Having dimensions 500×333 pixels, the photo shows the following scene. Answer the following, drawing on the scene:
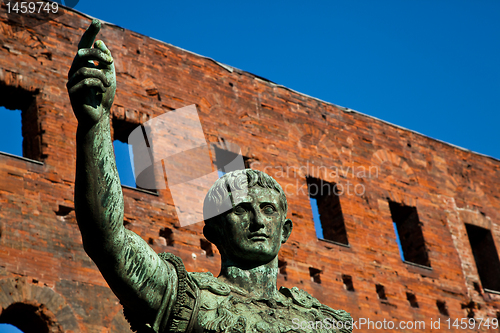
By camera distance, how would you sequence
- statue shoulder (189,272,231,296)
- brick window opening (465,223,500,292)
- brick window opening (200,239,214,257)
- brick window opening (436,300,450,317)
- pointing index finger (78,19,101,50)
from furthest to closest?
brick window opening (465,223,500,292) → brick window opening (436,300,450,317) → brick window opening (200,239,214,257) → statue shoulder (189,272,231,296) → pointing index finger (78,19,101,50)

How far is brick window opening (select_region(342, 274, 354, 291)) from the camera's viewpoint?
12641 millimetres

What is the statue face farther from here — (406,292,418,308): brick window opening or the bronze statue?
(406,292,418,308): brick window opening

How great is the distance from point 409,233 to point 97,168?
41.2ft

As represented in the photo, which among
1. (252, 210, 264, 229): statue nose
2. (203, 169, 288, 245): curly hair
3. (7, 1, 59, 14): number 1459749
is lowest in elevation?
(252, 210, 264, 229): statue nose

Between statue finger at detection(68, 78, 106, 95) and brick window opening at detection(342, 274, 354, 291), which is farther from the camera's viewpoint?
brick window opening at detection(342, 274, 354, 291)

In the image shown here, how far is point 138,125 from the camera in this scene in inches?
466

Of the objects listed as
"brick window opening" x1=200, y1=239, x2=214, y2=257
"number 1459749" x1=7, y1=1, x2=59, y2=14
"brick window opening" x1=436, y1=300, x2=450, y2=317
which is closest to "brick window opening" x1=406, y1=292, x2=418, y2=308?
"brick window opening" x1=436, y1=300, x2=450, y2=317

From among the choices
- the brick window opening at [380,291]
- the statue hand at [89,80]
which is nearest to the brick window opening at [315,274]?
the brick window opening at [380,291]

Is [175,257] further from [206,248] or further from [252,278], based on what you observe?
[206,248]

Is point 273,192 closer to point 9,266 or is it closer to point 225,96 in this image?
point 9,266

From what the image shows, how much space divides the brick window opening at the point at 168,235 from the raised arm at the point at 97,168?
8.18 meters

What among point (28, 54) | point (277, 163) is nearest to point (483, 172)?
point (277, 163)

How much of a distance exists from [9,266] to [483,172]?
34.5 ft

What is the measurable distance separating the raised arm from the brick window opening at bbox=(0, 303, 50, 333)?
22.5 feet
